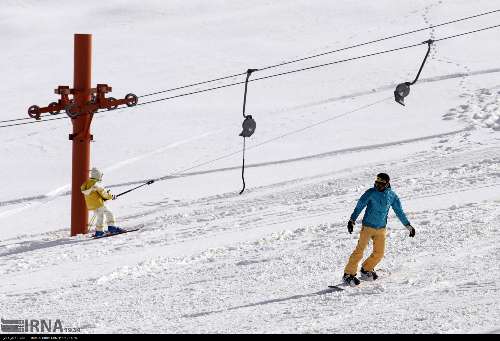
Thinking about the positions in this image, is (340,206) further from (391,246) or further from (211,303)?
(211,303)

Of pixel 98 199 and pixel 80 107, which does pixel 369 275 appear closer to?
pixel 98 199

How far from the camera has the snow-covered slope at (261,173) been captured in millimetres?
10547

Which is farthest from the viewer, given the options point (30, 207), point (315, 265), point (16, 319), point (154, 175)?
point (154, 175)

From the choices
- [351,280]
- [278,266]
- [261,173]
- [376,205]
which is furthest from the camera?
[261,173]

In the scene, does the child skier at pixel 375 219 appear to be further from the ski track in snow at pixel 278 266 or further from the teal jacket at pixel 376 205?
the ski track in snow at pixel 278 266

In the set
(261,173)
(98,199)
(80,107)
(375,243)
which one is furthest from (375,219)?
(261,173)

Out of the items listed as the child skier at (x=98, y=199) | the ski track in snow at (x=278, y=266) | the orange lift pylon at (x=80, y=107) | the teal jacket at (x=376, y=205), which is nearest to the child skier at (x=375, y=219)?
the teal jacket at (x=376, y=205)

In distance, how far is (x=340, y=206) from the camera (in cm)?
1616

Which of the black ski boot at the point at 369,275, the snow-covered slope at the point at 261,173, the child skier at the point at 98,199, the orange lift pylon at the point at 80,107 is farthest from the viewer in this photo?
the orange lift pylon at the point at 80,107

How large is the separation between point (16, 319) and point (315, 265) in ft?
12.8

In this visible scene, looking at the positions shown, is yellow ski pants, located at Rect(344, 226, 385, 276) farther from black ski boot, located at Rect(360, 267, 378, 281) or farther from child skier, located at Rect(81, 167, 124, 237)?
child skier, located at Rect(81, 167, 124, 237)

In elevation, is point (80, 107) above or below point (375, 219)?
above

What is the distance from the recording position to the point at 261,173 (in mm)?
20891
